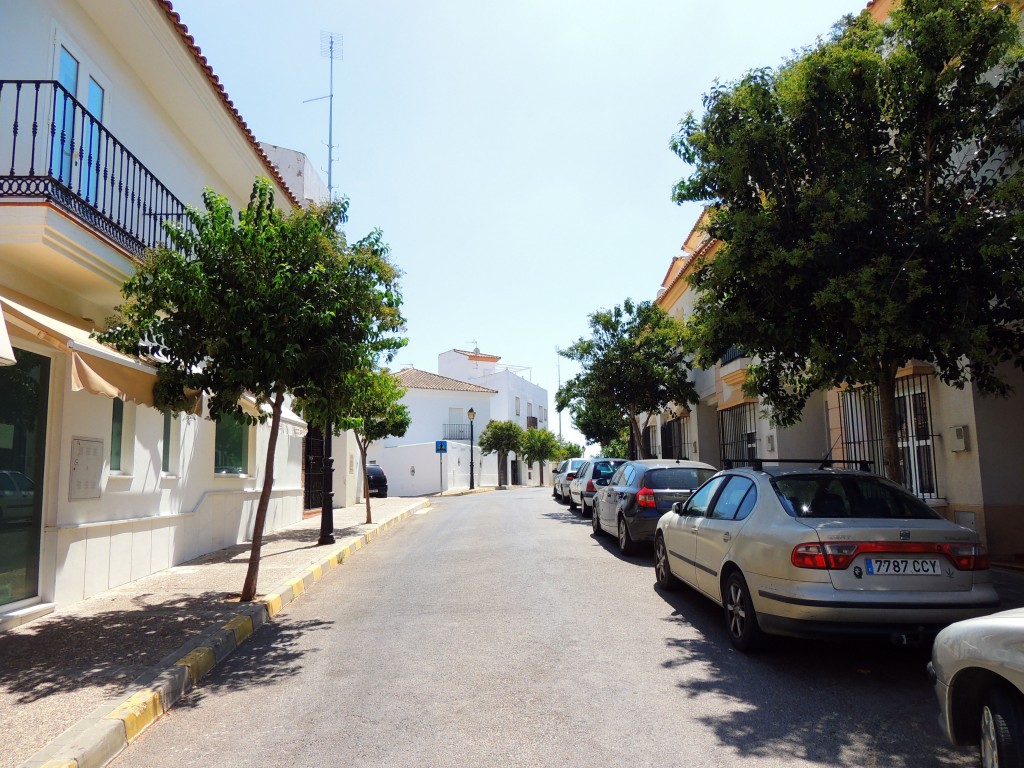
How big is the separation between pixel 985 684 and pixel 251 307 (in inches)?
238

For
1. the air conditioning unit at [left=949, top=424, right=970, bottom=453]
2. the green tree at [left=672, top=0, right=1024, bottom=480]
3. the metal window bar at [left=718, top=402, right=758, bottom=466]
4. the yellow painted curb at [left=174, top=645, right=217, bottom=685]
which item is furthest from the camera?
the metal window bar at [left=718, top=402, right=758, bottom=466]

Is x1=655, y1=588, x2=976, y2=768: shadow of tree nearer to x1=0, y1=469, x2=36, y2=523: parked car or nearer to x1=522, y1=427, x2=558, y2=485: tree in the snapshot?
x1=0, y1=469, x2=36, y2=523: parked car

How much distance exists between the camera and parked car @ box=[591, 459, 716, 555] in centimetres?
1084

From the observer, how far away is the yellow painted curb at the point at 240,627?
6.40 metres

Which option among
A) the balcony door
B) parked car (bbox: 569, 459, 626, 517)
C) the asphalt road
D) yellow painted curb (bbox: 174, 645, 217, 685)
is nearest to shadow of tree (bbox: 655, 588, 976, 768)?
the asphalt road

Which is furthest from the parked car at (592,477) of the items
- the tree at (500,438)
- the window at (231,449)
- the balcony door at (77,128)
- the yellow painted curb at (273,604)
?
the tree at (500,438)

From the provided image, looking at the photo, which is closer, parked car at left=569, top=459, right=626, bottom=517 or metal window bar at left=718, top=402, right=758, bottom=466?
parked car at left=569, top=459, right=626, bottom=517

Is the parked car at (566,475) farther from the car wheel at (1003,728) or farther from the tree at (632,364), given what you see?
the car wheel at (1003,728)

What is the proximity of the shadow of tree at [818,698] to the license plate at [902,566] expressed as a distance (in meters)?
0.61

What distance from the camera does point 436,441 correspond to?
39.7m

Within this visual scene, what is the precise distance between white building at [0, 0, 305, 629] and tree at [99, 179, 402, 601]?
0.44 m

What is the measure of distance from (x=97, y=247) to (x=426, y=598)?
16.4 feet

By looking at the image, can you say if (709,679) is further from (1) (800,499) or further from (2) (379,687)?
(2) (379,687)

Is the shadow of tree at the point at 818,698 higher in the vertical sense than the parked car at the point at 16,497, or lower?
lower
